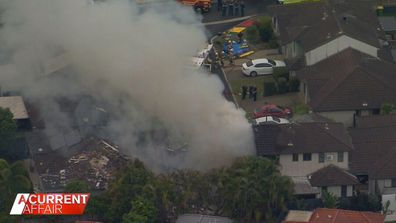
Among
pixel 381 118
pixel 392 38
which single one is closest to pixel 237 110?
pixel 381 118

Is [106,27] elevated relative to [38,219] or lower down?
→ elevated

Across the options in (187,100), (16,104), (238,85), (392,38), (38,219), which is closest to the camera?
(38,219)

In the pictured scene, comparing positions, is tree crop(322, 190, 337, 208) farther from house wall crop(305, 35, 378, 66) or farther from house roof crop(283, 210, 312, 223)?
house wall crop(305, 35, 378, 66)

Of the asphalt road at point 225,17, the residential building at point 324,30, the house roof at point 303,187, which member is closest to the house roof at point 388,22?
the residential building at point 324,30

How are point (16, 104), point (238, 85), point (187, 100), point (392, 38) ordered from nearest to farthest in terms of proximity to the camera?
point (187, 100), point (16, 104), point (238, 85), point (392, 38)

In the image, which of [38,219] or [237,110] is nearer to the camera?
[38,219]

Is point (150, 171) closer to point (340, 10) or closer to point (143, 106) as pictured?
point (143, 106)

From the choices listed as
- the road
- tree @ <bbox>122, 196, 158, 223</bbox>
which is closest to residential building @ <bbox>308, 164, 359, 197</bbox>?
tree @ <bbox>122, 196, 158, 223</bbox>
